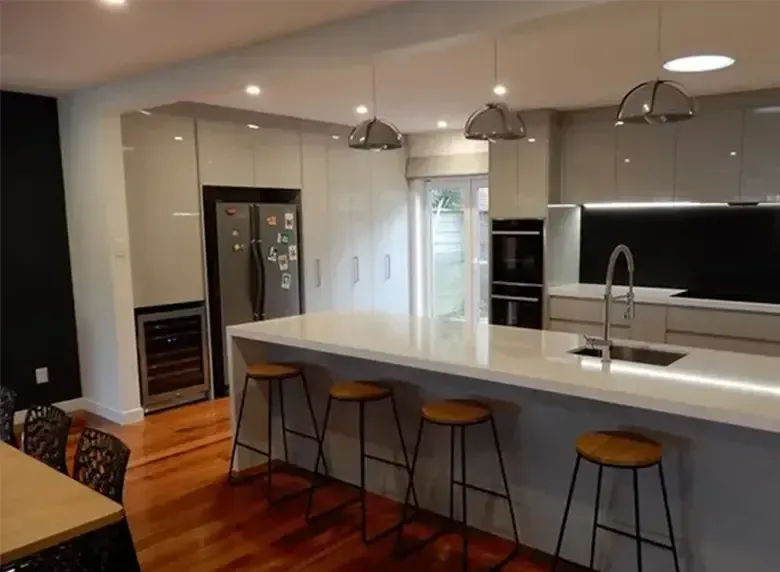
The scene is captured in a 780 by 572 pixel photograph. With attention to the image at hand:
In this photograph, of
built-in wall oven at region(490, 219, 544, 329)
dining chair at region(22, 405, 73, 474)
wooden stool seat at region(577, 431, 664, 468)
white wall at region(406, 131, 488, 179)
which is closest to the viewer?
wooden stool seat at region(577, 431, 664, 468)

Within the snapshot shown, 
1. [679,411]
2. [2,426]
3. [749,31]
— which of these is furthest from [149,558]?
[749,31]

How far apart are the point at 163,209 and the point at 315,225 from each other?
1.62m

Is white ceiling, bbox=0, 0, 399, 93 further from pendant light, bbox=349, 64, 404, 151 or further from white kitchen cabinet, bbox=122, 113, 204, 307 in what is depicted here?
white kitchen cabinet, bbox=122, 113, 204, 307

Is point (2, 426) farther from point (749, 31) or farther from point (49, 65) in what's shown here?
point (749, 31)

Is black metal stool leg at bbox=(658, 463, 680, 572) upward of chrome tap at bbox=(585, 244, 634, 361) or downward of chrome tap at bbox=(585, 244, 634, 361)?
downward

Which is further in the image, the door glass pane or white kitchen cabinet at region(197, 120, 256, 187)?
the door glass pane

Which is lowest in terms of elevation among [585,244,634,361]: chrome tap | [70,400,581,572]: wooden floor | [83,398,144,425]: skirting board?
[70,400,581,572]: wooden floor

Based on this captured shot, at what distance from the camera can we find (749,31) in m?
3.16

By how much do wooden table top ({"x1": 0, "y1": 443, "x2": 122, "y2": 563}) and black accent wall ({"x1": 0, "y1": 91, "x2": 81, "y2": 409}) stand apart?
9.75 ft

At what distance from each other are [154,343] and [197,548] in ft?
7.92

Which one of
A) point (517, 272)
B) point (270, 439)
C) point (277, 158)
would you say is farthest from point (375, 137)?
point (517, 272)

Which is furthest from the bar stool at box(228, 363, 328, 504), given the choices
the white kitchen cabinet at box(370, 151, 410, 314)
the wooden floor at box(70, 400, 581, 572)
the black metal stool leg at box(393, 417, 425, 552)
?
the white kitchen cabinet at box(370, 151, 410, 314)

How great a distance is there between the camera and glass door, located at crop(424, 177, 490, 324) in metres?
7.18

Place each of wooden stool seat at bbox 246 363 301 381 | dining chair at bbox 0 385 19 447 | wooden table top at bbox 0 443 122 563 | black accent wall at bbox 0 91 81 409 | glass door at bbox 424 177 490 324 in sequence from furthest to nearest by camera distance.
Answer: glass door at bbox 424 177 490 324 → black accent wall at bbox 0 91 81 409 → wooden stool seat at bbox 246 363 301 381 → dining chair at bbox 0 385 19 447 → wooden table top at bbox 0 443 122 563
